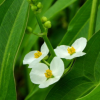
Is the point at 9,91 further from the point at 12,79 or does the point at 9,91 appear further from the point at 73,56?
the point at 73,56

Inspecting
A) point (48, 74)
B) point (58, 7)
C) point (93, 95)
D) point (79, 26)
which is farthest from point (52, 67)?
point (58, 7)

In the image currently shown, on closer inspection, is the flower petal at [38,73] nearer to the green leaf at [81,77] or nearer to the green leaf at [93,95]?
the green leaf at [81,77]

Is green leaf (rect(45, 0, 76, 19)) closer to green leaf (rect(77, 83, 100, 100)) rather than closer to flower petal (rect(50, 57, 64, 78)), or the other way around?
flower petal (rect(50, 57, 64, 78))

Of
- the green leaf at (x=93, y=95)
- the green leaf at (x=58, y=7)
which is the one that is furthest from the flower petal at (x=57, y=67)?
the green leaf at (x=58, y=7)

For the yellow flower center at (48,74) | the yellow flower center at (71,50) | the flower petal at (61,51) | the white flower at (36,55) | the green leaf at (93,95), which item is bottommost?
the green leaf at (93,95)

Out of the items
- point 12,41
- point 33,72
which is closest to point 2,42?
point 12,41

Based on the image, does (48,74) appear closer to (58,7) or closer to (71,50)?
(71,50)
